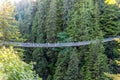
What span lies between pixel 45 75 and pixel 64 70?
3.44 m

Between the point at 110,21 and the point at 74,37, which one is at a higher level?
the point at 110,21

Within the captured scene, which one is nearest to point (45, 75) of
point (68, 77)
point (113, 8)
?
point (68, 77)

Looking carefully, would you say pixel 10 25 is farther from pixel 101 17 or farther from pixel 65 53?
pixel 101 17

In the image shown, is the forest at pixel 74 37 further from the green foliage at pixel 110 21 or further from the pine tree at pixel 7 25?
the pine tree at pixel 7 25

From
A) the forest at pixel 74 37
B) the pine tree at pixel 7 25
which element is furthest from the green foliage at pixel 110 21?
the pine tree at pixel 7 25

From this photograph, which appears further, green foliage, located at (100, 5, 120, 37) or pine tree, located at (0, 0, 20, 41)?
green foliage, located at (100, 5, 120, 37)

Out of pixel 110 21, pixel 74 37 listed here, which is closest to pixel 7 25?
pixel 74 37

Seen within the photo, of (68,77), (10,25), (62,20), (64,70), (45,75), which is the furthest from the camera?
(62,20)

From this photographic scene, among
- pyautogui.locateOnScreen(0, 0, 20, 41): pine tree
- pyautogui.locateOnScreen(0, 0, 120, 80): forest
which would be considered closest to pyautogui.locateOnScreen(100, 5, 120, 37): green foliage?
pyautogui.locateOnScreen(0, 0, 120, 80): forest

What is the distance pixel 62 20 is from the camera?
34938 mm

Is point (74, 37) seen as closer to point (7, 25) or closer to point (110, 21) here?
point (110, 21)

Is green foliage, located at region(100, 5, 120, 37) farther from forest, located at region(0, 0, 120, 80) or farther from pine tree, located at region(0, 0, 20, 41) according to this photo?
pine tree, located at region(0, 0, 20, 41)

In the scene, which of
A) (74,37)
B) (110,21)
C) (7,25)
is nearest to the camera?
(7,25)

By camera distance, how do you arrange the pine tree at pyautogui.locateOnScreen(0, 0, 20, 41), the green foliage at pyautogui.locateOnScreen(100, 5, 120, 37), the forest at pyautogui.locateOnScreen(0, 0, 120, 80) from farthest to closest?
the green foliage at pyautogui.locateOnScreen(100, 5, 120, 37), the forest at pyautogui.locateOnScreen(0, 0, 120, 80), the pine tree at pyautogui.locateOnScreen(0, 0, 20, 41)
